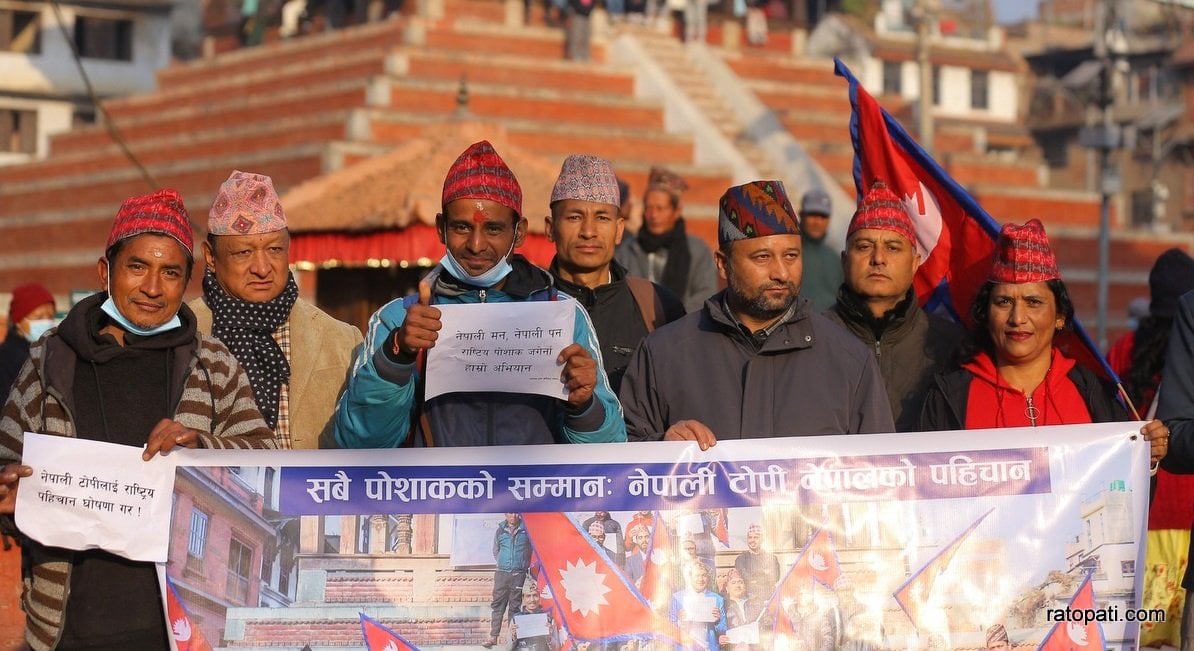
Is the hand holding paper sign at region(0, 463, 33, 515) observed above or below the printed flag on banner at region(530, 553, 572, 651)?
above

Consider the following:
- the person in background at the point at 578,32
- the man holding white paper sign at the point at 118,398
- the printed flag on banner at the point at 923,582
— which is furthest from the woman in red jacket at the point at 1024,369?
the person in background at the point at 578,32

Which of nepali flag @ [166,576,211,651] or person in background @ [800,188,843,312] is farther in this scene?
person in background @ [800,188,843,312]

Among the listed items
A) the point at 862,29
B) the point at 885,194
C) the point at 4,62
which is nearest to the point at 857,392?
the point at 885,194

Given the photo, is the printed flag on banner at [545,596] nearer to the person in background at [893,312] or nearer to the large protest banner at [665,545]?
the large protest banner at [665,545]

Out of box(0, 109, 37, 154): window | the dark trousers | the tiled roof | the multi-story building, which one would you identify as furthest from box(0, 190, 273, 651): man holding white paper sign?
box(0, 109, 37, 154): window

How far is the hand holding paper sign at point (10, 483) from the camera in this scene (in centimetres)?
425

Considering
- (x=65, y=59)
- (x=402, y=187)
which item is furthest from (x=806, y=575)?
(x=65, y=59)

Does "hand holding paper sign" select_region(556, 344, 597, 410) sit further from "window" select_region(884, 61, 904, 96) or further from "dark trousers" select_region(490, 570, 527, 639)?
"window" select_region(884, 61, 904, 96)

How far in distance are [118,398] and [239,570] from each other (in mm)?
522

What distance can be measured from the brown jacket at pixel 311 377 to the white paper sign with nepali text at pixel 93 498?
2.11ft

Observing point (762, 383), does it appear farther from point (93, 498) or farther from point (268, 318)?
point (93, 498)

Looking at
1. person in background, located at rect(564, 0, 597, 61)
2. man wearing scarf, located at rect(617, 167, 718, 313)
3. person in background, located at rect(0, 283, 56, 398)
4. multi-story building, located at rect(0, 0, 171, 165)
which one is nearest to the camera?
man wearing scarf, located at rect(617, 167, 718, 313)

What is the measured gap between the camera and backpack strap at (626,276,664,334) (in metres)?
5.77

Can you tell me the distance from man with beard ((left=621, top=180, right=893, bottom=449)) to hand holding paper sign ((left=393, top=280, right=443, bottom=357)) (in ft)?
2.51
